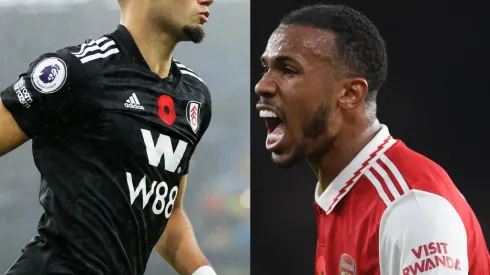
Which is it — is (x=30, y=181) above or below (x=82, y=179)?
above

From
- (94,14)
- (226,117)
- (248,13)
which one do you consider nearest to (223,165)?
(226,117)

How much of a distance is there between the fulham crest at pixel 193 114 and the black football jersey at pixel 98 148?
0.08 metres

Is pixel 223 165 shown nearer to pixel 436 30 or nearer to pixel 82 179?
pixel 436 30

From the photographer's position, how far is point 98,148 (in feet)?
4.46

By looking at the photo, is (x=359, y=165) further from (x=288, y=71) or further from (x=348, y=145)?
(x=288, y=71)

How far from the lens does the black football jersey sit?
1300 millimetres

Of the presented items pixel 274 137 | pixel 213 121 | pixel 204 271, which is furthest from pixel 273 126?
pixel 213 121

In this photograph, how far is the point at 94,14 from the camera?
2.20 meters

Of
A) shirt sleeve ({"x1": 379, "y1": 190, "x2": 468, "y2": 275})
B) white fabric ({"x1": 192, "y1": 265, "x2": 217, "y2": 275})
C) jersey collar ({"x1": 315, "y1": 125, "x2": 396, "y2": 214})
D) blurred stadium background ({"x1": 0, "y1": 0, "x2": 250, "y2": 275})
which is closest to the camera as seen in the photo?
shirt sleeve ({"x1": 379, "y1": 190, "x2": 468, "y2": 275})

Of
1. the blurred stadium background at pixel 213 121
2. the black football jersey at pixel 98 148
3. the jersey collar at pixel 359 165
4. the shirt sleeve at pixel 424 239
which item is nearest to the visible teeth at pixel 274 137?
the jersey collar at pixel 359 165

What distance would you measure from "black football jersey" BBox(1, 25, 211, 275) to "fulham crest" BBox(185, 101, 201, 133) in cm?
8

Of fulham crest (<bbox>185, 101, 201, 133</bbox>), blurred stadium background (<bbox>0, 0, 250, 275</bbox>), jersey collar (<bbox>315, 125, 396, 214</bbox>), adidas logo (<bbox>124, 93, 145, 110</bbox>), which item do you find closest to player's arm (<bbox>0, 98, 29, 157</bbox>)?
adidas logo (<bbox>124, 93, 145, 110</bbox>)

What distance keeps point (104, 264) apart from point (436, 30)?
1150 mm

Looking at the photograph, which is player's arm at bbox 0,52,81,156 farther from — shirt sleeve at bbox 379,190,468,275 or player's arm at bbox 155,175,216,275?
shirt sleeve at bbox 379,190,468,275
